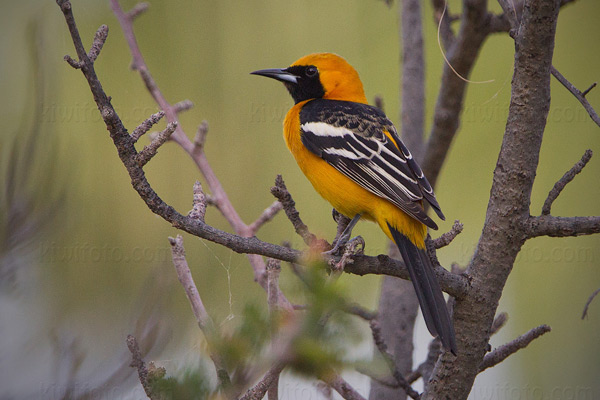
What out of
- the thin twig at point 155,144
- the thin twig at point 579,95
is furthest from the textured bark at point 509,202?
the thin twig at point 155,144

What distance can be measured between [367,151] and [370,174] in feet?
0.66

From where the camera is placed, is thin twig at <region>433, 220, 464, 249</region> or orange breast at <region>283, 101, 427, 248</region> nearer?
thin twig at <region>433, 220, 464, 249</region>

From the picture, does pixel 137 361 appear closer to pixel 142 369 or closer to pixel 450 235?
pixel 142 369

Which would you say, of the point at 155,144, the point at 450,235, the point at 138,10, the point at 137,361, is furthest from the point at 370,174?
the point at 137,361

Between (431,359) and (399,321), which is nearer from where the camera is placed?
(431,359)

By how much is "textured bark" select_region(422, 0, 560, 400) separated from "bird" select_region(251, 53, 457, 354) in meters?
0.11

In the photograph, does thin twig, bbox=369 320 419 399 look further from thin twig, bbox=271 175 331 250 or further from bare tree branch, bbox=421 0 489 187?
bare tree branch, bbox=421 0 489 187

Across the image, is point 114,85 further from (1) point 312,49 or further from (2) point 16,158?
(2) point 16,158

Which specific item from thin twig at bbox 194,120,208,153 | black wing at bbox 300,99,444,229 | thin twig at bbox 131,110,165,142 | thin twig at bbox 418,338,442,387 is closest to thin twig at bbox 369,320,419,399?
thin twig at bbox 418,338,442,387

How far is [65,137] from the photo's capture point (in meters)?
2.80

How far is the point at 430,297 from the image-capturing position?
7.36ft

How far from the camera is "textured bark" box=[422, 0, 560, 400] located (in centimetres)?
191

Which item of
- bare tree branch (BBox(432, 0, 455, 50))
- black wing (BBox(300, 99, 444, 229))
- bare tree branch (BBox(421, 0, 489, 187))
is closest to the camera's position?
black wing (BBox(300, 99, 444, 229))

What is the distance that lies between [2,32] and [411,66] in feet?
7.90
